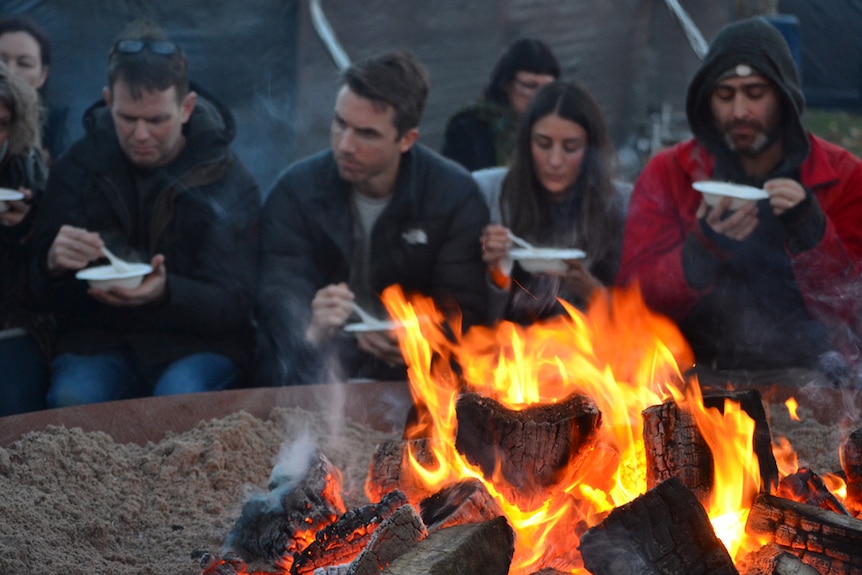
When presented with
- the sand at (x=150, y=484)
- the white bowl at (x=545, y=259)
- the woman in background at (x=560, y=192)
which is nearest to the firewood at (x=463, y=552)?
the sand at (x=150, y=484)

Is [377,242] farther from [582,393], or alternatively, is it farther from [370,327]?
[582,393]

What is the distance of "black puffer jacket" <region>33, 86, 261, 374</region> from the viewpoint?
13.6 feet

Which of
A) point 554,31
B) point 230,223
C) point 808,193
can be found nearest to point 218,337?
point 230,223

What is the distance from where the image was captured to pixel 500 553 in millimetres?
2168

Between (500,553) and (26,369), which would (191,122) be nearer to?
(26,369)

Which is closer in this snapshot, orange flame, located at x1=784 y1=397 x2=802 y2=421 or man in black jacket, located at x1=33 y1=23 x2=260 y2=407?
orange flame, located at x1=784 y1=397 x2=802 y2=421

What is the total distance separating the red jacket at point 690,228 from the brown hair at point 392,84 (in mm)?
1107

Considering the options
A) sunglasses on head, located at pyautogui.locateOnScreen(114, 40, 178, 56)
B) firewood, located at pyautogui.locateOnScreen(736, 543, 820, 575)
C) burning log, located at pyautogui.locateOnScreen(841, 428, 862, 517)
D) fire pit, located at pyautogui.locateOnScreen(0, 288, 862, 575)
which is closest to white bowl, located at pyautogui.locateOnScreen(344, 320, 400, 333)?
fire pit, located at pyautogui.locateOnScreen(0, 288, 862, 575)

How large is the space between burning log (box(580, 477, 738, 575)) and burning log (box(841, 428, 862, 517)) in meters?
0.79

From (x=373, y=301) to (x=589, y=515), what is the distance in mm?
2175

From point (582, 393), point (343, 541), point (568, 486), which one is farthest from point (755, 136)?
point (343, 541)

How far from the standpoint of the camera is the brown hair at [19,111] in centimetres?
414

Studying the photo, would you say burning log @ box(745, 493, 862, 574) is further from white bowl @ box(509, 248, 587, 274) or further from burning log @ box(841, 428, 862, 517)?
white bowl @ box(509, 248, 587, 274)

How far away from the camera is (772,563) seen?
2.11 meters
